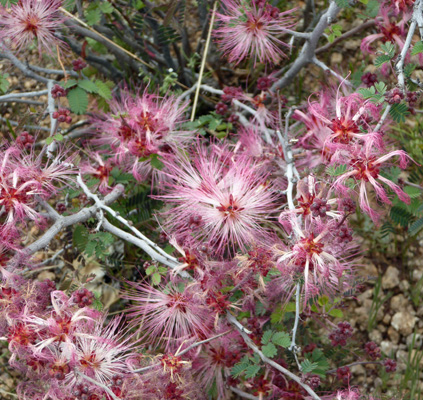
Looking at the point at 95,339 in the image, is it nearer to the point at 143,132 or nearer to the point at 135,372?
the point at 135,372

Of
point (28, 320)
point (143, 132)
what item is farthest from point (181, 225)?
point (28, 320)

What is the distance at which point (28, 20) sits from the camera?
2486mm

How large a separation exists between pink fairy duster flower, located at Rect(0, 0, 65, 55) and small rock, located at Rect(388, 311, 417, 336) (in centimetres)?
221

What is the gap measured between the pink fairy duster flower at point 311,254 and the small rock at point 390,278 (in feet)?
3.75

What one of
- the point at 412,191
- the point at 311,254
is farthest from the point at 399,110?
the point at 311,254

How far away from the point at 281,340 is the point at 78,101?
147 cm

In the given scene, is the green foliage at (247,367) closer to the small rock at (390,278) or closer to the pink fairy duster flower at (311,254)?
the pink fairy duster flower at (311,254)

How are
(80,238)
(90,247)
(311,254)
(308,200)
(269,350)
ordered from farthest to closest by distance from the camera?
(80,238)
(90,247)
(269,350)
(308,200)
(311,254)

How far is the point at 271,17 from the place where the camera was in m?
2.48

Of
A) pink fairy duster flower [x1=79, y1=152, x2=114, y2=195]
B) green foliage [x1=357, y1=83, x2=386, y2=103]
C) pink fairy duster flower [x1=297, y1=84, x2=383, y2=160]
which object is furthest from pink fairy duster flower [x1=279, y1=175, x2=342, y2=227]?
pink fairy duster flower [x1=79, y1=152, x2=114, y2=195]

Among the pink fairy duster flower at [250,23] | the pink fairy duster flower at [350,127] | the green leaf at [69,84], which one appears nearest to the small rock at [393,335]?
the pink fairy duster flower at [350,127]

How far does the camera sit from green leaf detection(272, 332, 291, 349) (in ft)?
6.22

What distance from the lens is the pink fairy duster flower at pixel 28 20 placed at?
97.3 inches

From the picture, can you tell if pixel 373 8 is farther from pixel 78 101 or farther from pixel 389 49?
pixel 78 101
